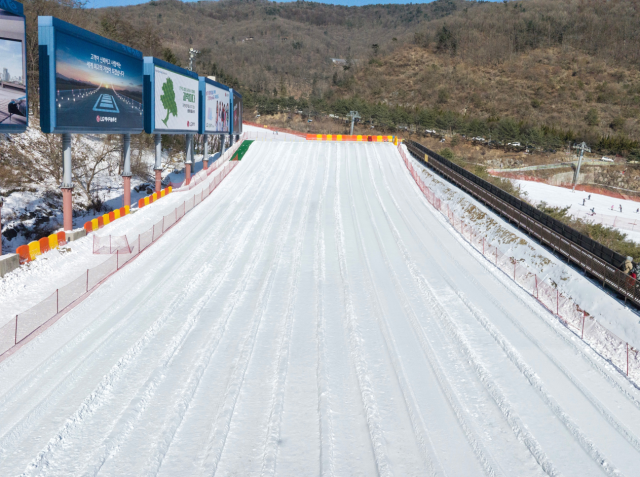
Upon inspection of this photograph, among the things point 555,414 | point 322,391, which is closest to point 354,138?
point 322,391

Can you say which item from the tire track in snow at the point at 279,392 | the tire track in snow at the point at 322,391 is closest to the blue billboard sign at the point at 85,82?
the tire track in snow at the point at 279,392

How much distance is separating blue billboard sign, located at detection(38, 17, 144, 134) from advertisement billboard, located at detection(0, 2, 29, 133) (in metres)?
2.58

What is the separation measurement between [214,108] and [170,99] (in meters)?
11.2

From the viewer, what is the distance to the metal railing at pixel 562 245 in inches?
654

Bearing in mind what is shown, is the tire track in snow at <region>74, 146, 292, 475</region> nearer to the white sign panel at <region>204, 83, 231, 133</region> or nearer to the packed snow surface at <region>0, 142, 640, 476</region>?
the packed snow surface at <region>0, 142, 640, 476</region>

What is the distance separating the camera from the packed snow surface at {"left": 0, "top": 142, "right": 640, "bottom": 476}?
30.9 ft

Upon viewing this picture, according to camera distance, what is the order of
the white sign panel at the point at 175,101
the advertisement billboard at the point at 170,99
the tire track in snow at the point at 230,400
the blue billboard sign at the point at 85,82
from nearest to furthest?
1. the tire track in snow at the point at 230,400
2. the blue billboard sign at the point at 85,82
3. the advertisement billboard at the point at 170,99
4. the white sign panel at the point at 175,101

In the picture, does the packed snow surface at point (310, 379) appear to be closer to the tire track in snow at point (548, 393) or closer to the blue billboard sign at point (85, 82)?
the tire track in snow at point (548, 393)

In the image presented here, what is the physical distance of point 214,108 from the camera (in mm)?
42656

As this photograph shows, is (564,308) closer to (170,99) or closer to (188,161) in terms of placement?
(170,99)

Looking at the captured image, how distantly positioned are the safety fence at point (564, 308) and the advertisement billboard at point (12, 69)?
62.4ft

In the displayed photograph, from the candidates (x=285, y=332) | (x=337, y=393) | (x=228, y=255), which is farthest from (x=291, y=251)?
(x=337, y=393)

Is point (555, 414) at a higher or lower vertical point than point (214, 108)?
lower

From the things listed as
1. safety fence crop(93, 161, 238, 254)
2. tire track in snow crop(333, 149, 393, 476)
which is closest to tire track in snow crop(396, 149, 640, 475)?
tire track in snow crop(333, 149, 393, 476)
